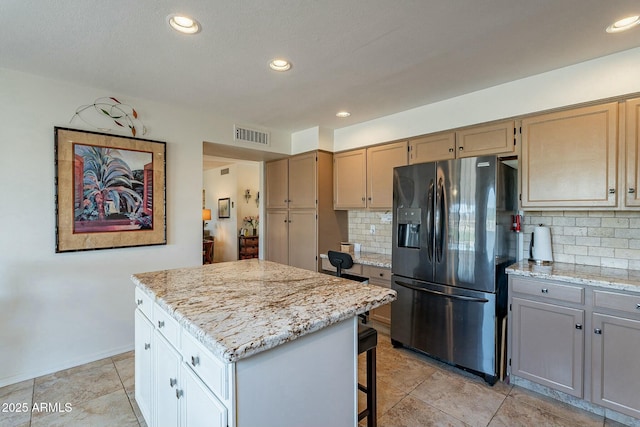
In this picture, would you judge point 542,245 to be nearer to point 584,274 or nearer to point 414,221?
point 584,274

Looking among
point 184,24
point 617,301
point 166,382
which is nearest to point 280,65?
point 184,24

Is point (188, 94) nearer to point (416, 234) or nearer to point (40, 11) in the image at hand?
point (40, 11)

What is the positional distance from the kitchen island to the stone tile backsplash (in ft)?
6.35

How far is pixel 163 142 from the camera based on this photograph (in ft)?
10.2

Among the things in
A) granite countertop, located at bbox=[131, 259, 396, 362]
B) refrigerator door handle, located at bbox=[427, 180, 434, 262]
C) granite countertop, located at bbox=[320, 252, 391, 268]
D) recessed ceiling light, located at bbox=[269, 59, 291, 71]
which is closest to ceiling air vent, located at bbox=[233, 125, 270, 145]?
recessed ceiling light, located at bbox=[269, 59, 291, 71]

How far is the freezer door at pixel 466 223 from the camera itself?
2.36 metres

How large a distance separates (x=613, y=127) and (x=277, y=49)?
235cm

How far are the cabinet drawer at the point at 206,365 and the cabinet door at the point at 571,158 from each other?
2.52 meters

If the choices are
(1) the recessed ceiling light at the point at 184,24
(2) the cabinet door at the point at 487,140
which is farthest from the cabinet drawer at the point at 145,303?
(2) the cabinet door at the point at 487,140

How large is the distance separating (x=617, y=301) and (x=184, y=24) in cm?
313

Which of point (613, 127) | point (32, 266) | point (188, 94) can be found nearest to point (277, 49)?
point (188, 94)

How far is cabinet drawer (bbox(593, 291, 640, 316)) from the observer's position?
1.87 meters

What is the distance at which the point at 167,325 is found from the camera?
59.0 inches

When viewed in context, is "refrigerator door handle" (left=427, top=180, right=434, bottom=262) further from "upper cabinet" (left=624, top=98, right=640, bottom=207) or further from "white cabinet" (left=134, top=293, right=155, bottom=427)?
"white cabinet" (left=134, top=293, right=155, bottom=427)
